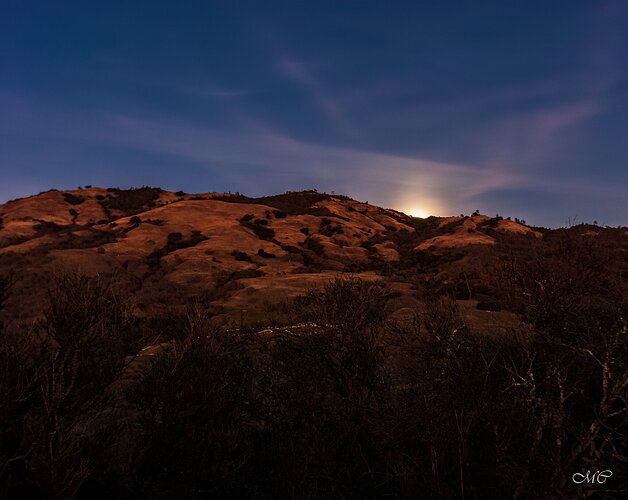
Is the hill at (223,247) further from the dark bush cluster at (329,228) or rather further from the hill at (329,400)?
the hill at (329,400)

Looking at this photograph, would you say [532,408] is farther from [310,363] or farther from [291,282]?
[291,282]

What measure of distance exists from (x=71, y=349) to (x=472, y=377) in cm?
867

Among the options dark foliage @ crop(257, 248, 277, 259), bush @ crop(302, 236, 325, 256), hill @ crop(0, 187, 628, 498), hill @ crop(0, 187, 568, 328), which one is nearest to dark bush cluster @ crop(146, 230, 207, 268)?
hill @ crop(0, 187, 568, 328)

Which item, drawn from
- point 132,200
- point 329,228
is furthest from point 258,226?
point 132,200

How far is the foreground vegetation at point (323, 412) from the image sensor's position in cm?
616

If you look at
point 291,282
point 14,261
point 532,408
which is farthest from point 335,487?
point 14,261

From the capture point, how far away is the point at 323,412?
9.67 m

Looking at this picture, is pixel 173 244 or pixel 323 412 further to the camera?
pixel 173 244

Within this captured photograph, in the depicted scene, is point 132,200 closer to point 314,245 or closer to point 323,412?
point 314,245

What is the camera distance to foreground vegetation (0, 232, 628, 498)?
6164mm

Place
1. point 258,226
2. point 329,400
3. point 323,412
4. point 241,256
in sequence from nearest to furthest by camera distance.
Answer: point 323,412, point 329,400, point 241,256, point 258,226

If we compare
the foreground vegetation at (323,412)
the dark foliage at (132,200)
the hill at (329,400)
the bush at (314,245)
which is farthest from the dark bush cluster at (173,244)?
the foreground vegetation at (323,412)

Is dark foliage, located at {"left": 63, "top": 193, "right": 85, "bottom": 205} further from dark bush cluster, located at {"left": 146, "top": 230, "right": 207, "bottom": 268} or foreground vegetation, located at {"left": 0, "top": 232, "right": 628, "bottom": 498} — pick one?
foreground vegetation, located at {"left": 0, "top": 232, "right": 628, "bottom": 498}

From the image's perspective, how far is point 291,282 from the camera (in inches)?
1224
